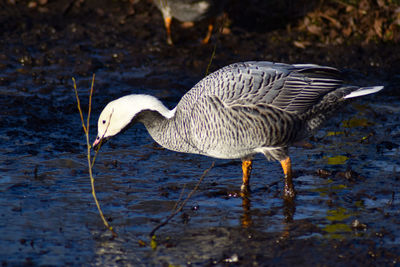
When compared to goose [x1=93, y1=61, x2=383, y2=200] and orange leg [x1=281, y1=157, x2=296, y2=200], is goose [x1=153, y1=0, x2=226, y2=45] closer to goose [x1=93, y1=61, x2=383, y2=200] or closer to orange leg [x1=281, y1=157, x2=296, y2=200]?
goose [x1=93, y1=61, x2=383, y2=200]

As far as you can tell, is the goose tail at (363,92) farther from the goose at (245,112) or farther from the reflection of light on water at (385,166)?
the reflection of light on water at (385,166)

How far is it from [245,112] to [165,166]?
4.85ft

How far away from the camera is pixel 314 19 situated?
34.2ft

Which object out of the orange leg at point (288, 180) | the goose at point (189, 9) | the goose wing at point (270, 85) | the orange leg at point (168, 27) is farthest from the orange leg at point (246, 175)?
the orange leg at point (168, 27)

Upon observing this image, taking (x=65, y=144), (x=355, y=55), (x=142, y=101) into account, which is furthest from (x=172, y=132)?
(x=355, y=55)

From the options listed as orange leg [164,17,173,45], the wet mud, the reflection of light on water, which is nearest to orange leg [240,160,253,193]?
the wet mud

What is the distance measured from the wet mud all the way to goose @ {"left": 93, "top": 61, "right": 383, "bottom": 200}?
1.86 feet

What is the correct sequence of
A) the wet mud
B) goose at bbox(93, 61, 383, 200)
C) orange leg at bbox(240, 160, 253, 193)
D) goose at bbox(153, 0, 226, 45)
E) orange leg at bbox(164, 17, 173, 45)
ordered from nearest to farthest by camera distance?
the wet mud, goose at bbox(93, 61, 383, 200), orange leg at bbox(240, 160, 253, 193), goose at bbox(153, 0, 226, 45), orange leg at bbox(164, 17, 173, 45)

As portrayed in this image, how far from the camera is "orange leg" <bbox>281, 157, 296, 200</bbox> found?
6004 mm

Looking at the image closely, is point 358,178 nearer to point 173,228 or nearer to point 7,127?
point 173,228

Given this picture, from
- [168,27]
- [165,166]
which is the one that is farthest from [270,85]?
[168,27]

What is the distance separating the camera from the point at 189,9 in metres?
9.84

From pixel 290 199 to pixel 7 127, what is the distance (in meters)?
3.77

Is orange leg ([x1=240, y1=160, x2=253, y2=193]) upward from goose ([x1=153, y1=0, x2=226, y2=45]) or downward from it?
downward
